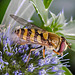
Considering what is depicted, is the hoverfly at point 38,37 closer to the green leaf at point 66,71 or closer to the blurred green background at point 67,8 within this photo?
the green leaf at point 66,71

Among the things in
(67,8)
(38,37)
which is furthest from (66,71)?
(67,8)

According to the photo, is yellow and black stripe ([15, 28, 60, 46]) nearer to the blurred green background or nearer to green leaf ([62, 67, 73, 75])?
green leaf ([62, 67, 73, 75])

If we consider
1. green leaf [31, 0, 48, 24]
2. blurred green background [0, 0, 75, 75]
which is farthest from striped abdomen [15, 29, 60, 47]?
blurred green background [0, 0, 75, 75]

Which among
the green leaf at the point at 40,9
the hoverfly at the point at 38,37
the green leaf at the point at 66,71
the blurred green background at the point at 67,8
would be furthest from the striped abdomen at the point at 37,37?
the blurred green background at the point at 67,8

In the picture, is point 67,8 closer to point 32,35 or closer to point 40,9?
point 40,9

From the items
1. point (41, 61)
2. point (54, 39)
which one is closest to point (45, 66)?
point (41, 61)

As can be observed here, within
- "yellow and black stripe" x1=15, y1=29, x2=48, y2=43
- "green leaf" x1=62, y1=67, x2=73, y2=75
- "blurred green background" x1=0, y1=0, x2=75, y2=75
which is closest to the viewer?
"yellow and black stripe" x1=15, y1=29, x2=48, y2=43

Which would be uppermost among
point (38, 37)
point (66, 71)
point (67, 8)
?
point (67, 8)

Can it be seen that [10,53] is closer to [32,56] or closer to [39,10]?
[32,56]
